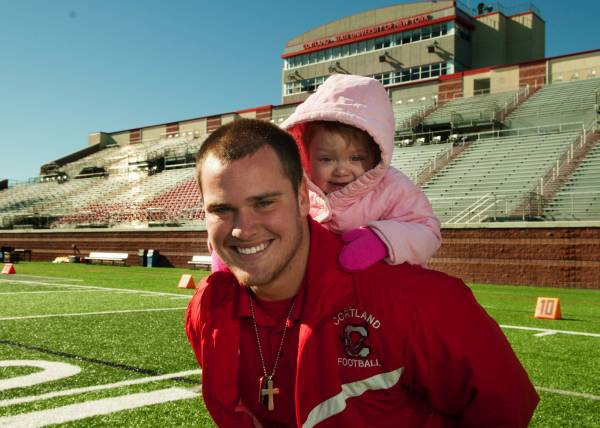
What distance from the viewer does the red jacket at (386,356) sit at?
5.93ft

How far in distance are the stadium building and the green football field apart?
700 cm

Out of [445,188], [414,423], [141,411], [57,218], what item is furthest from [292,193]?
[57,218]

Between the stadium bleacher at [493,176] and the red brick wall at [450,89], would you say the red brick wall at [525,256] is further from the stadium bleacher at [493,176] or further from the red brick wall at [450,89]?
the red brick wall at [450,89]

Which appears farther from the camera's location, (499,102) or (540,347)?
(499,102)

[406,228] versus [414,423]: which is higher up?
[406,228]

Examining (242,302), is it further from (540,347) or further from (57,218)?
(57,218)

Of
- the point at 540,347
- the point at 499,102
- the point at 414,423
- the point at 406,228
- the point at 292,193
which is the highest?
the point at 499,102

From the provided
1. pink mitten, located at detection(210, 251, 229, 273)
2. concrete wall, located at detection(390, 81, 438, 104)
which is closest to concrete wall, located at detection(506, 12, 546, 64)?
concrete wall, located at detection(390, 81, 438, 104)

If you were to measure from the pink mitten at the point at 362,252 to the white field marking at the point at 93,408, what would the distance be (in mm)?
2153

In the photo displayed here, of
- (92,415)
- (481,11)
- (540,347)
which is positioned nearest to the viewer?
(92,415)

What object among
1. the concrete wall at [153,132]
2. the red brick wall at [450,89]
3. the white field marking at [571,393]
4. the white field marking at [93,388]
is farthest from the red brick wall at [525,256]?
the concrete wall at [153,132]

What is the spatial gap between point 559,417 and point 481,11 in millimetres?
45403

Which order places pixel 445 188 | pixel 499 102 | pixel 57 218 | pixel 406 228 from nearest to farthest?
1. pixel 406 228
2. pixel 445 188
3. pixel 499 102
4. pixel 57 218

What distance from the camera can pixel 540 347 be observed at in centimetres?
589
